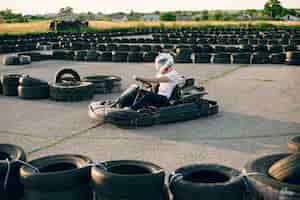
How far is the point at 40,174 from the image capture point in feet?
13.0

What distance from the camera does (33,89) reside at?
977cm

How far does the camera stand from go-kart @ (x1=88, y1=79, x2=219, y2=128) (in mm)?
7094

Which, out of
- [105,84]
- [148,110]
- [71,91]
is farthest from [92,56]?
[148,110]

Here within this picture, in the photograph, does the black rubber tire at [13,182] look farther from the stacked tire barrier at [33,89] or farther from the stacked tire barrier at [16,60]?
the stacked tire barrier at [16,60]

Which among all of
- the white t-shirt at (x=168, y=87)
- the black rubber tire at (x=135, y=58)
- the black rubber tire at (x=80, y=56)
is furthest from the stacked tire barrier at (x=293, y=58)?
the white t-shirt at (x=168, y=87)

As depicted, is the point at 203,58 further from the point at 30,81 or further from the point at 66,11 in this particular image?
the point at 66,11

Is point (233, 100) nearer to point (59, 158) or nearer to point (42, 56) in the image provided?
point (59, 158)

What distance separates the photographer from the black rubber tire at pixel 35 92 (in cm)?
977

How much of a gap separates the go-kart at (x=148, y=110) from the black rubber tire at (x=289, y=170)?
3.46 meters

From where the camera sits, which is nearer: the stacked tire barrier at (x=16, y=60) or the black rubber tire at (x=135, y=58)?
the stacked tire barrier at (x=16, y=60)

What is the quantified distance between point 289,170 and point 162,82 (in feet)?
12.6

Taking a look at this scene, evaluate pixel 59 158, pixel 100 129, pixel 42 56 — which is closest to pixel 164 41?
pixel 42 56

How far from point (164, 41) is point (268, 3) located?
223 ft

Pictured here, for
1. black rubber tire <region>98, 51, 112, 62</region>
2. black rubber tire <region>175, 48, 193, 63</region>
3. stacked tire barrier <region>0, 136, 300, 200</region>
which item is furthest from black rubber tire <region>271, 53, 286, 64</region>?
stacked tire barrier <region>0, 136, 300, 200</region>
